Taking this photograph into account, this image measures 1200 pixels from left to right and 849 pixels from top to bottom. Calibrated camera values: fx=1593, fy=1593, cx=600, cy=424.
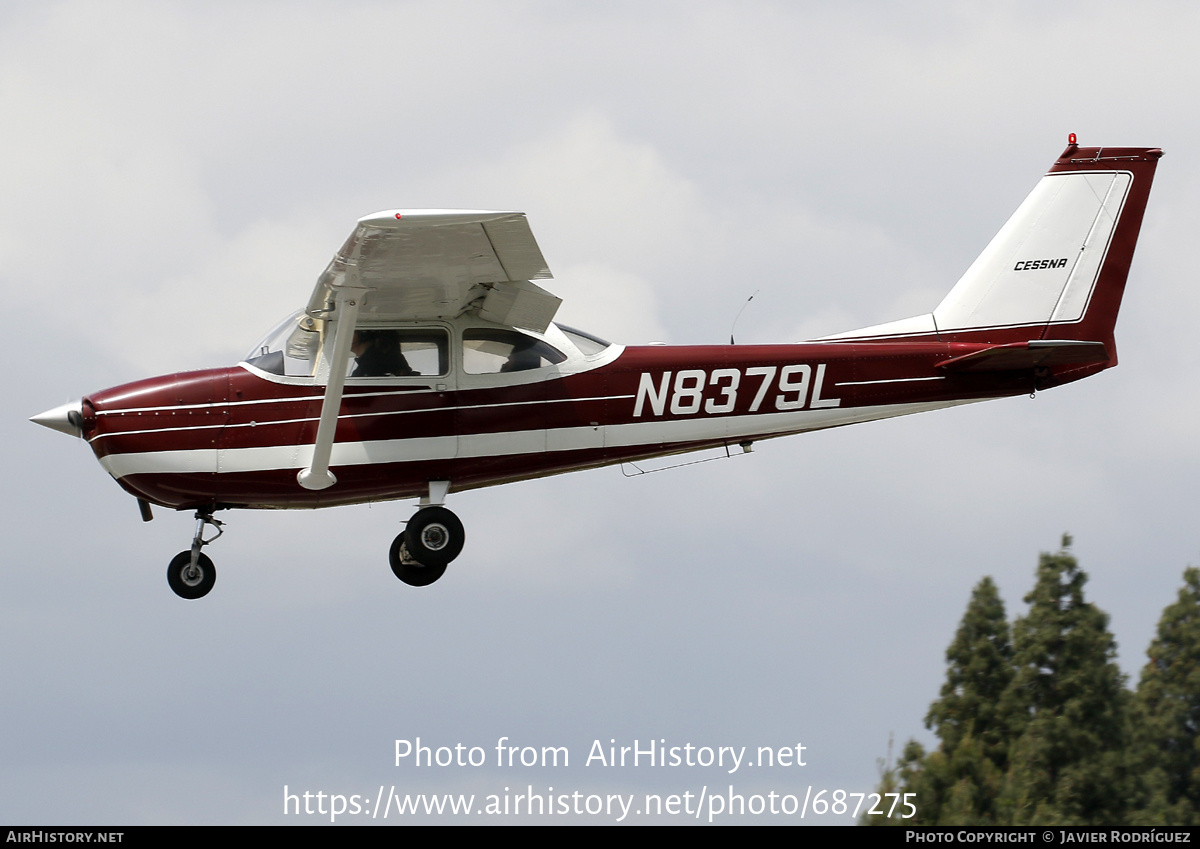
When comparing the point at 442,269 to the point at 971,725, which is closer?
the point at 442,269

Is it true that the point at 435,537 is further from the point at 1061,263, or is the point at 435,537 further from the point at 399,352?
the point at 1061,263

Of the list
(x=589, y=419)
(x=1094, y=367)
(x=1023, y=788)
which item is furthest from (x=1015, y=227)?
(x=1023, y=788)

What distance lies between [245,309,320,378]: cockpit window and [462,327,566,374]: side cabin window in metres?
1.45

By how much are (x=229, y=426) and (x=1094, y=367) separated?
8.58 metres

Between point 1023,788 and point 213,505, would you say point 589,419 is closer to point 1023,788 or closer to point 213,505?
point 213,505

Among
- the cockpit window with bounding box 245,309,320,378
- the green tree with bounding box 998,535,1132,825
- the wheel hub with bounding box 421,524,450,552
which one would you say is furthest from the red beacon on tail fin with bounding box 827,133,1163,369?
the green tree with bounding box 998,535,1132,825

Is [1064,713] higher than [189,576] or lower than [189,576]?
higher

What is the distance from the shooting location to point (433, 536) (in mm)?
15469

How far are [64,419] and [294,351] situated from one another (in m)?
2.27

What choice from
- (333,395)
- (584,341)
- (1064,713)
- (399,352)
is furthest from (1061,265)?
(1064,713)

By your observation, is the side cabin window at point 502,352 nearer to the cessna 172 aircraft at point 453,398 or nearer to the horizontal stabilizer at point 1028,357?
the cessna 172 aircraft at point 453,398

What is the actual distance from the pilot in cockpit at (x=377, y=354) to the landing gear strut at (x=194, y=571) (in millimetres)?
2098

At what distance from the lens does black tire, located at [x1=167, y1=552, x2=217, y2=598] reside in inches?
603

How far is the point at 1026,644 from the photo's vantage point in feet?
91.1
